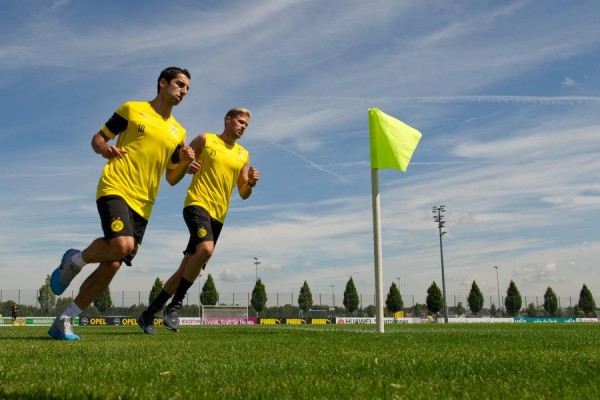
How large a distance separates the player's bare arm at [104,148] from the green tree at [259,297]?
216 feet

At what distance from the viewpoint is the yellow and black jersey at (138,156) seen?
5709mm

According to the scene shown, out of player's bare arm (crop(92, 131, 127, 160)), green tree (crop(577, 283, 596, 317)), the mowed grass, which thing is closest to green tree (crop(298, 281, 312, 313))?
green tree (crop(577, 283, 596, 317))

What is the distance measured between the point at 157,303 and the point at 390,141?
3920 millimetres

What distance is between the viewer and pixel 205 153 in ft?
25.6

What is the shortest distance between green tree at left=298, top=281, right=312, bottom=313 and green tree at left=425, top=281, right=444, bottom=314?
15.5 meters

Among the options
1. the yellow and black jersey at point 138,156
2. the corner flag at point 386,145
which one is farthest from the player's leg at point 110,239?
the corner flag at point 386,145

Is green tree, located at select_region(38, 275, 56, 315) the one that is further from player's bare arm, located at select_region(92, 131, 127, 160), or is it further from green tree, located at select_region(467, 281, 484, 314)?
player's bare arm, located at select_region(92, 131, 127, 160)

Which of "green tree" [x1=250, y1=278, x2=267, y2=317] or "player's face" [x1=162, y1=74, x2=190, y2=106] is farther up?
"player's face" [x1=162, y1=74, x2=190, y2=106]

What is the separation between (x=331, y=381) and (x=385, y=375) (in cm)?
36

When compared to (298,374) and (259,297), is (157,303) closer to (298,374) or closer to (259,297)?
(298,374)

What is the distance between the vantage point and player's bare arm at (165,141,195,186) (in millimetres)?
6332

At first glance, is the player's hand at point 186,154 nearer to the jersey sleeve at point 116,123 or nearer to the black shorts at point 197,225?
the jersey sleeve at point 116,123

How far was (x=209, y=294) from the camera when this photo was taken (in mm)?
69062

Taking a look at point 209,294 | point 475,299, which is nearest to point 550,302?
point 475,299
